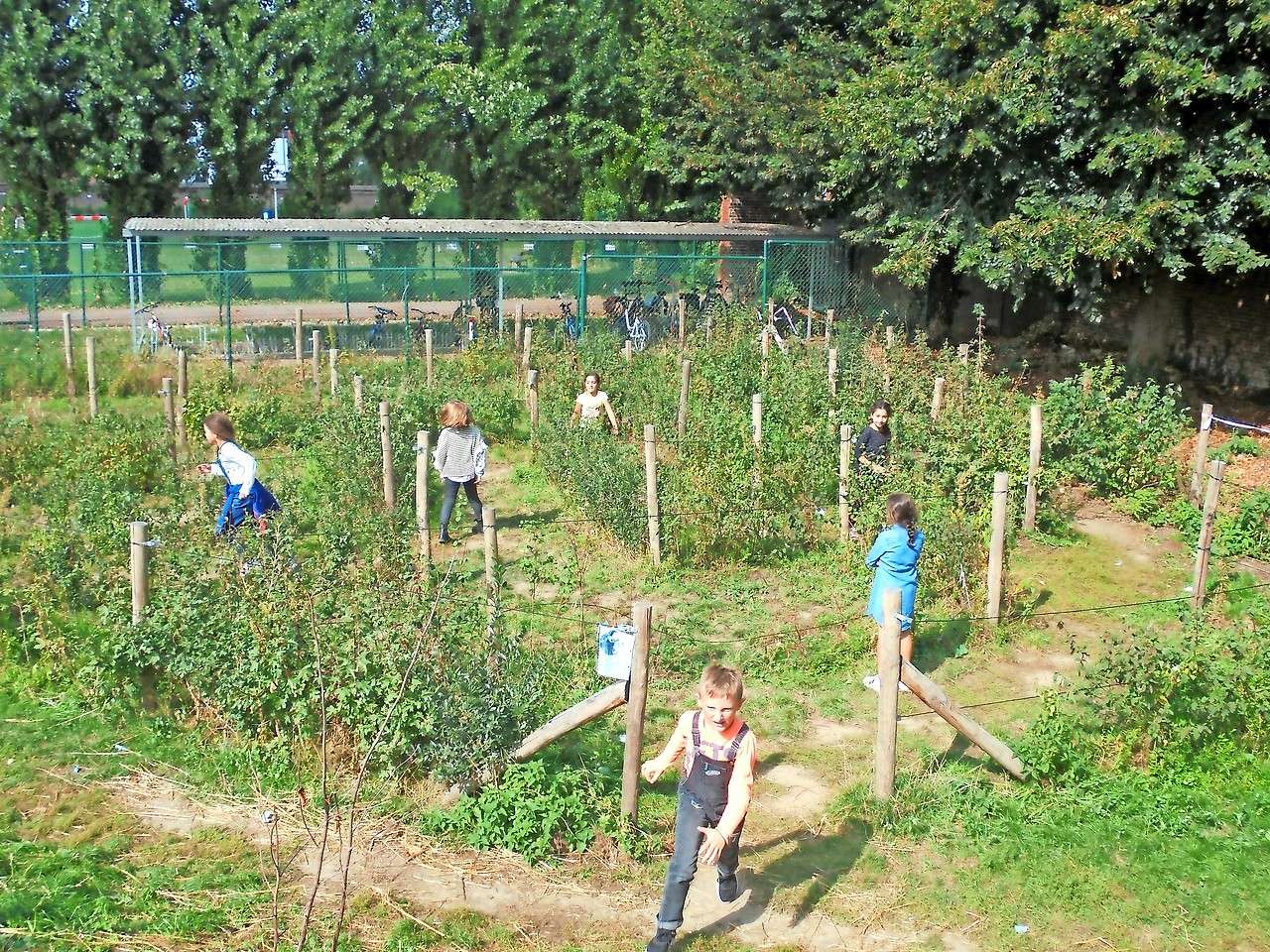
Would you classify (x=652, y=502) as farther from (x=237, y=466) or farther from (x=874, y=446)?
(x=237, y=466)

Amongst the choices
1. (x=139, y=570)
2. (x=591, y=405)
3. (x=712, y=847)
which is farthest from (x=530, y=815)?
(x=591, y=405)

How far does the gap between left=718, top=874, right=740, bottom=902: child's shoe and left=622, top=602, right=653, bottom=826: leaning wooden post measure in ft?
2.26

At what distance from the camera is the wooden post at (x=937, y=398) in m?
12.4

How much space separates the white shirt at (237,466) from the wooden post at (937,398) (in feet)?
22.8

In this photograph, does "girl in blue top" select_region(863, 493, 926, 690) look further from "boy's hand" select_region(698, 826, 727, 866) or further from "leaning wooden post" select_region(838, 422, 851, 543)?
"boy's hand" select_region(698, 826, 727, 866)

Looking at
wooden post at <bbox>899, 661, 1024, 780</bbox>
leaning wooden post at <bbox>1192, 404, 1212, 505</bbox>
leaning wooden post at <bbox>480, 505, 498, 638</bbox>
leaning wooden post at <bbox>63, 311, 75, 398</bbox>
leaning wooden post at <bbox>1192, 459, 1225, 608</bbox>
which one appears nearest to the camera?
wooden post at <bbox>899, 661, 1024, 780</bbox>

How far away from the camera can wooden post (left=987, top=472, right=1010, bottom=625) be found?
853 centimetres

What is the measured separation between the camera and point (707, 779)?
4.85 metres

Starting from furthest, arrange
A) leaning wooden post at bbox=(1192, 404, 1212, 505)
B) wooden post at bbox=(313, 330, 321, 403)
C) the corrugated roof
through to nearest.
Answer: the corrugated roof → wooden post at bbox=(313, 330, 321, 403) → leaning wooden post at bbox=(1192, 404, 1212, 505)

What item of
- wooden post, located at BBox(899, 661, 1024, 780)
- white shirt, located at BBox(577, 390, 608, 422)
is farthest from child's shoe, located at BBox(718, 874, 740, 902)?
white shirt, located at BBox(577, 390, 608, 422)

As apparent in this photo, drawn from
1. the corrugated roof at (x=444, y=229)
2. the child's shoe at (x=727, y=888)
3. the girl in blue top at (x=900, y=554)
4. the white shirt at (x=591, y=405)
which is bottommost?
the child's shoe at (x=727, y=888)

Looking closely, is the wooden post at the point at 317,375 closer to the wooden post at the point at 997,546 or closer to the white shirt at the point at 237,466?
the white shirt at the point at 237,466

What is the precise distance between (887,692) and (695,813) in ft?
4.46

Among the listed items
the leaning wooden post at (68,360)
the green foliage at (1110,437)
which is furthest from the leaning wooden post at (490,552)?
the leaning wooden post at (68,360)
